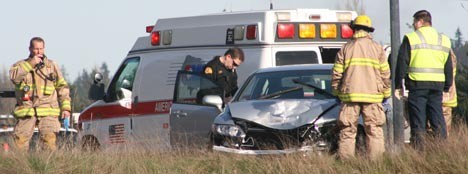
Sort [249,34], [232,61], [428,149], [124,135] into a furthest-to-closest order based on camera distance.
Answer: [124,135], [249,34], [232,61], [428,149]

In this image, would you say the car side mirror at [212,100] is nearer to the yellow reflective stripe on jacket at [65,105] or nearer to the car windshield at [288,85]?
the car windshield at [288,85]

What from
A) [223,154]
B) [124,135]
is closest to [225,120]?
[223,154]

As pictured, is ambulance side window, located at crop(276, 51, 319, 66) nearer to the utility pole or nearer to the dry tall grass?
the dry tall grass

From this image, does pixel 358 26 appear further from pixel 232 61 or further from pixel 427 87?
pixel 232 61

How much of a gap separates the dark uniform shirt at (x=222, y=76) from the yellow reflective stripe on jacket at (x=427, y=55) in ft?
9.96

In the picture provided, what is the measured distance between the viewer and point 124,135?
17.1m

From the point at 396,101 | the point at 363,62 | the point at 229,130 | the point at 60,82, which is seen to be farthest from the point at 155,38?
the point at 396,101

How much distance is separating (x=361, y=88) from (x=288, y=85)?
2.04 metres

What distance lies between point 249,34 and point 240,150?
3.80 metres

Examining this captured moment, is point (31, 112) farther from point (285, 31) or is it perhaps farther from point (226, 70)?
point (285, 31)

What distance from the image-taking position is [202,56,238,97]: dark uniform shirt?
14578 millimetres

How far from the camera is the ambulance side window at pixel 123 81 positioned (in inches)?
Result: 682

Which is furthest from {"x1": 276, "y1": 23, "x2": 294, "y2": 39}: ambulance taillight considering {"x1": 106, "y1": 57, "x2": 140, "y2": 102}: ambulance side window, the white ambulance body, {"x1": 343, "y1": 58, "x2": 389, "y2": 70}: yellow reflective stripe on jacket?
{"x1": 343, "y1": 58, "x2": 389, "y2": 70}: yellow reflective stripe on jacket

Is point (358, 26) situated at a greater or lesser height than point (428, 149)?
greater
